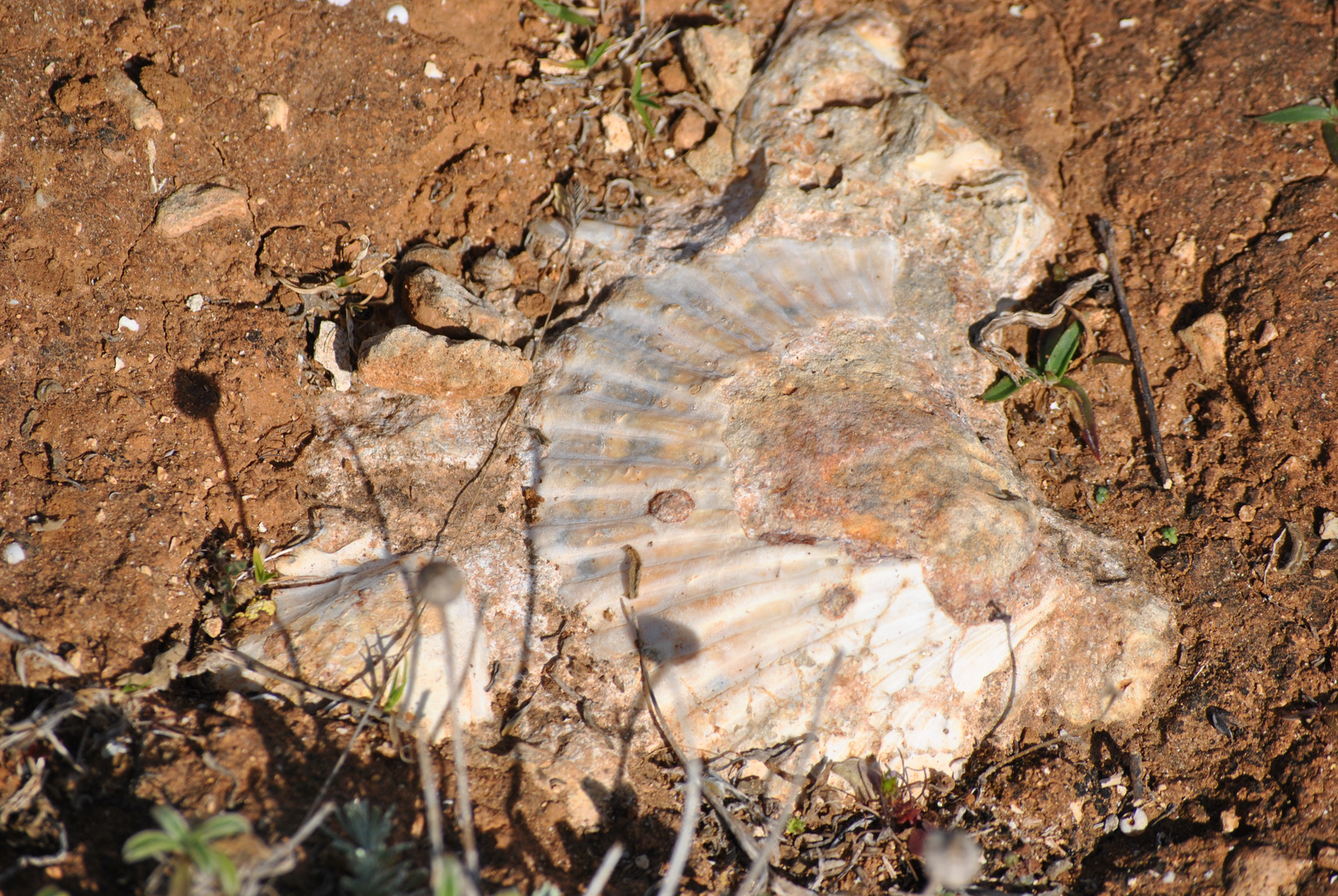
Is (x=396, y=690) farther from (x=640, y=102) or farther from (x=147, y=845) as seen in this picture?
(x=640, y=102)

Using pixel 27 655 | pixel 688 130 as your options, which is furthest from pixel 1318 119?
pixel 27 655

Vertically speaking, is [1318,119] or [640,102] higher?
[640,102]

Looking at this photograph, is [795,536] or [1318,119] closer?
[795,536]

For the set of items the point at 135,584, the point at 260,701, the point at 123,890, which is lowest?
the point at 123,890

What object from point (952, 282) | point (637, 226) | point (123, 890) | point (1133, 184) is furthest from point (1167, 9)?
point (123, 890)

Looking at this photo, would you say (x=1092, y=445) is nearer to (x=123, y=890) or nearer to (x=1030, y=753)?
(x=1030, y=753)

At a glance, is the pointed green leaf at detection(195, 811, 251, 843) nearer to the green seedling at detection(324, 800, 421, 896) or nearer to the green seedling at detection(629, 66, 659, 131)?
the green seedling at detection(324, 800, 421, 896)
